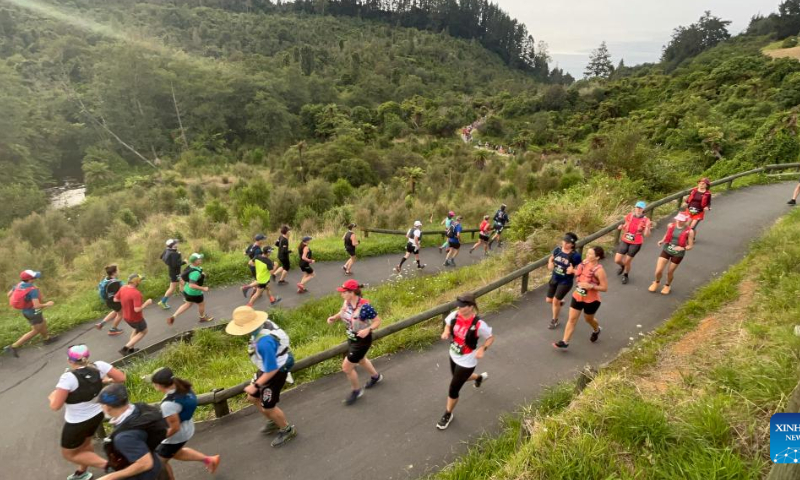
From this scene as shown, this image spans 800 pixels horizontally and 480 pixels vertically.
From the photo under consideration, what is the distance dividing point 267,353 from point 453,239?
8.76 m

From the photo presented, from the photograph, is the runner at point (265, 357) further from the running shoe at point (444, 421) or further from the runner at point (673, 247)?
the runner at point (673, 247)

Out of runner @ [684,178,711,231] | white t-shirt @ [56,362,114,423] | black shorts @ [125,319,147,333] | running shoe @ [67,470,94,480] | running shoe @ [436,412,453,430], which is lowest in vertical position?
running shoe @ [67,470,94,480]

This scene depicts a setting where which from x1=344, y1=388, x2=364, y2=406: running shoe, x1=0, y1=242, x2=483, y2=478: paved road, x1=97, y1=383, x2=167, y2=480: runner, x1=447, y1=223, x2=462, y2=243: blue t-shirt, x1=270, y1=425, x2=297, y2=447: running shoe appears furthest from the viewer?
x1=447, y1=223, x2=462, y2=243: blue t-shirt

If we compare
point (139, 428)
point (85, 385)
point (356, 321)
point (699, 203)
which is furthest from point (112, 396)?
point (699, 203)

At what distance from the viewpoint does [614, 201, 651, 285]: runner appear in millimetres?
7474

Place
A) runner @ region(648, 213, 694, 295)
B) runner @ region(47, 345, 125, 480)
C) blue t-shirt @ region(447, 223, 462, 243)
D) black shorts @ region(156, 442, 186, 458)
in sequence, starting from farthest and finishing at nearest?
1. blue t-shirt @ region(447, 223, 462, 243)
2. runner @ region(648, 213, 694, 295)
3. runner @ region(47, 345, 125, 480)
4. black shorts @ region(156, 442, 186, 458)

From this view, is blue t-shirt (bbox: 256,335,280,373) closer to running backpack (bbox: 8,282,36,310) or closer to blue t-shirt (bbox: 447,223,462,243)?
running backpack (bbox: 8,282,36,310)

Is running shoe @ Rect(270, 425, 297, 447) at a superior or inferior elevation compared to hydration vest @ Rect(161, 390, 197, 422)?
inferior

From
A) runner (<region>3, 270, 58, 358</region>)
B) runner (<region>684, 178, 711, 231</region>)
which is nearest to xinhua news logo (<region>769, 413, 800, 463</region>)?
runner (<region>684, 178, 711, 231</region>)

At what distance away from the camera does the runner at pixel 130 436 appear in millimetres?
3273

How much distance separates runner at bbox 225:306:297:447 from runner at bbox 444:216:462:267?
328 inches

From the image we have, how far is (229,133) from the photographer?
47.1 meters

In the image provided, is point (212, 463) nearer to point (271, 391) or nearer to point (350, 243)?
point (271, 391)

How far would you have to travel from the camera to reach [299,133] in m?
48.8
